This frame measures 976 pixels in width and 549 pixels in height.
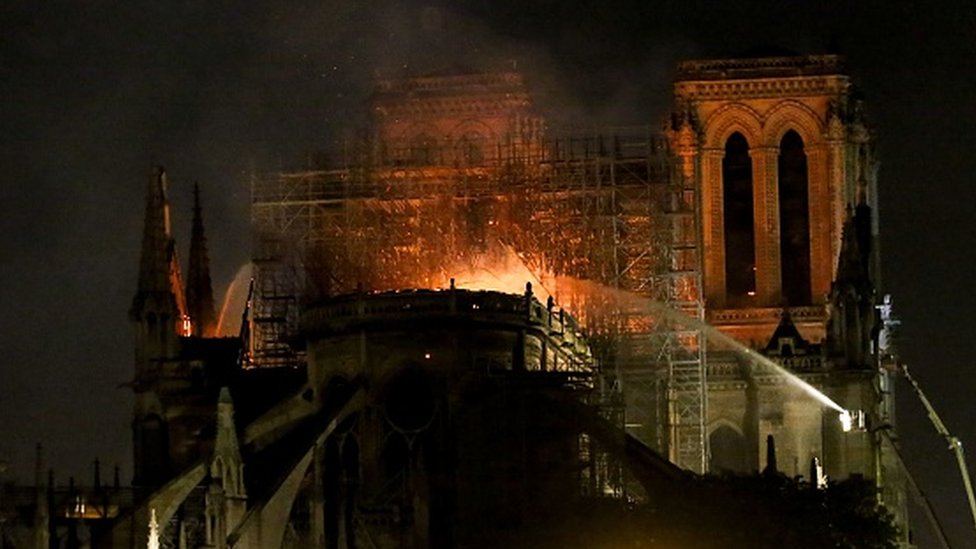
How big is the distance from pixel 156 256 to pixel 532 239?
12290mm

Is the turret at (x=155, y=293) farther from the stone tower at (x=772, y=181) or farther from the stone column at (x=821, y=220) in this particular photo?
the stone column at (x=821, y=220)

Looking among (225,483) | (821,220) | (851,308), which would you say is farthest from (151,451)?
(821,220)

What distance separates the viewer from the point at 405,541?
79062mm

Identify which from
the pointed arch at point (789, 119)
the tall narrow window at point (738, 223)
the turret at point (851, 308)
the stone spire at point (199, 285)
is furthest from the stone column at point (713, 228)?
the stone spire at point (199, 285)

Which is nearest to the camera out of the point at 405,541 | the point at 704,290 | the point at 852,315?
the point at 405,541

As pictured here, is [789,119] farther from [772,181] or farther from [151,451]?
[151,451]

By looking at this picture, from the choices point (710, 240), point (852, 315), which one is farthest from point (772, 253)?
point (852, 315)

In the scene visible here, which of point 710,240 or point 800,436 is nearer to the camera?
point 800,436

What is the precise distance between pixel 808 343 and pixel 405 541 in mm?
22188

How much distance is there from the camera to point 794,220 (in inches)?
4055

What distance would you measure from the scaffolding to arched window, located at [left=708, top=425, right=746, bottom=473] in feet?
6.84

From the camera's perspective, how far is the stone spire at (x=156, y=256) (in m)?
91.2

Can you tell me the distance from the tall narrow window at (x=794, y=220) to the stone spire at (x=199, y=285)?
2057cm

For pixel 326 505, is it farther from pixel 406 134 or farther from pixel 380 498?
pixel 406 134
